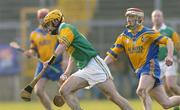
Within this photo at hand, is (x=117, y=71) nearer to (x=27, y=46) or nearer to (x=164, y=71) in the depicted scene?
(x=27, y=46)

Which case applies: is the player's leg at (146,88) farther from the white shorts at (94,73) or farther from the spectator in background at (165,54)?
the spectator in background at (165,54)

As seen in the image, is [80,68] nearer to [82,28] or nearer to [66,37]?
[66,37]

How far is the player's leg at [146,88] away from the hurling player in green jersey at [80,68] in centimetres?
36

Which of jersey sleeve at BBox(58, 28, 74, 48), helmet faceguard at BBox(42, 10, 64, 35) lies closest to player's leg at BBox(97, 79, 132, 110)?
jersey sleeve at BBox(58, 28, 74, 48)

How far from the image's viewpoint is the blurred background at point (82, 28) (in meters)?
27.1

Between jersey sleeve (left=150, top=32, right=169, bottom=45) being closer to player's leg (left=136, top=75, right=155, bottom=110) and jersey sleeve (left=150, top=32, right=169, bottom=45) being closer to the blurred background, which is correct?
player's leg (left=136, top=75, right=155, bottom=110)

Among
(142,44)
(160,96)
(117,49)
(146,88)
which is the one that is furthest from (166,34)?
(146,88)

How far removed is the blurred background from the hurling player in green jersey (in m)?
13.1

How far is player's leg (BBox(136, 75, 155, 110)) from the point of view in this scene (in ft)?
44.8

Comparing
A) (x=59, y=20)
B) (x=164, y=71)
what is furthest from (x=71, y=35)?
(x=164, y=71)

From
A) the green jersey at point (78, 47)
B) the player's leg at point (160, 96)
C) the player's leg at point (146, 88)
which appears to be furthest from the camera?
the player's leg at point (160, 96)

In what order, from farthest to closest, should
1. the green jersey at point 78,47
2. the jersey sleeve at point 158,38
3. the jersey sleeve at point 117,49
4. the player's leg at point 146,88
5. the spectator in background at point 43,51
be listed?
the spectator in background at point 43,51 < the jersey sleeve at point 117,49 < the jersey sleeve at point 158,38 < the player's leg at point 146,88 < the green jersey at point 78,47

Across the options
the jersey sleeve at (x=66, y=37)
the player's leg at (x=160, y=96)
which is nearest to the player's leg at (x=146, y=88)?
the player's leg at (x=160, y=96)

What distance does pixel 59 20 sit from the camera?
13.6 metres
